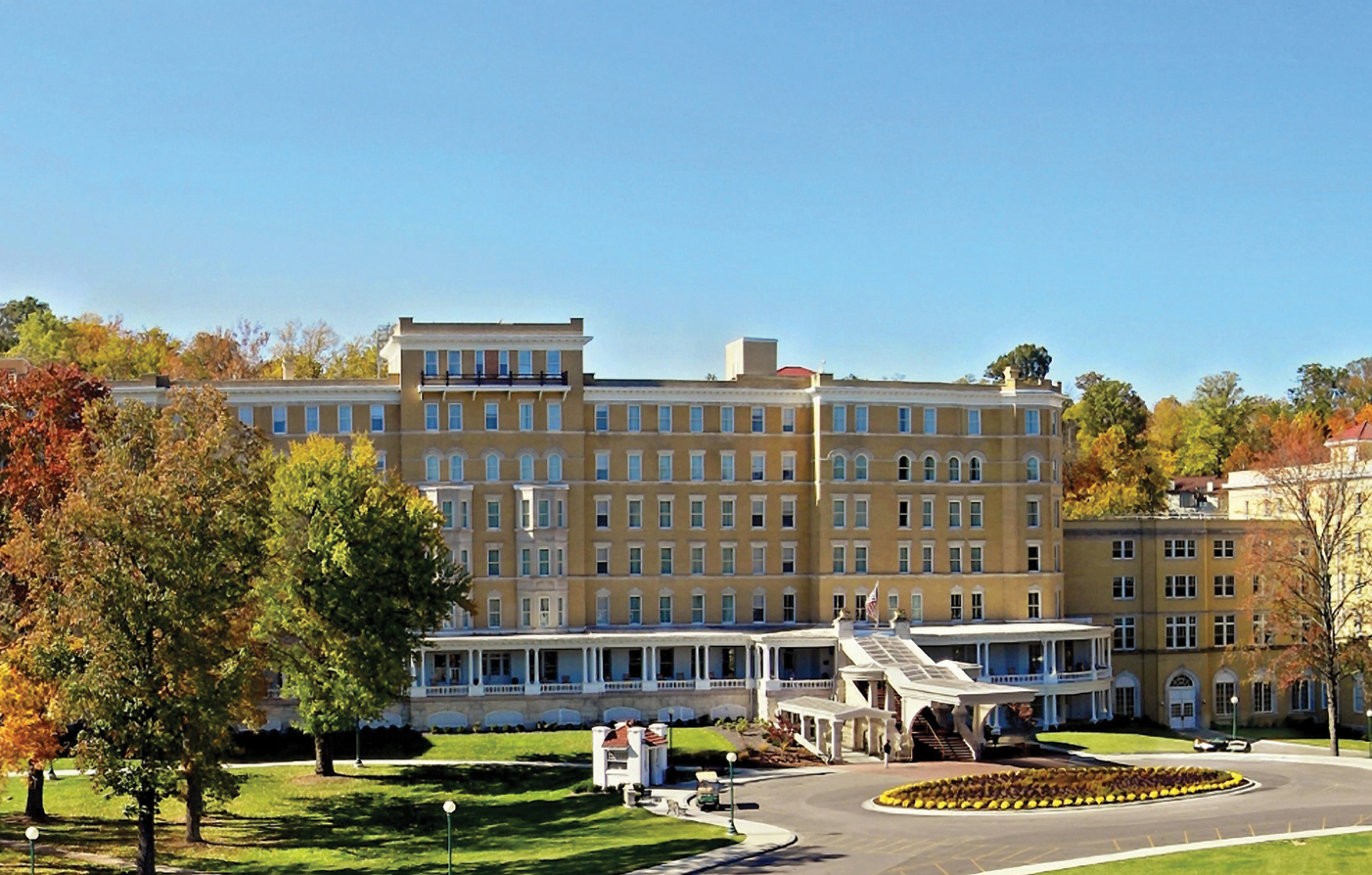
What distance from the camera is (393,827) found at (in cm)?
5147

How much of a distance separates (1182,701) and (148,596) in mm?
60493

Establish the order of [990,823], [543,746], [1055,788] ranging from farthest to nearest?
[543,746], [1055,788], [990,823]

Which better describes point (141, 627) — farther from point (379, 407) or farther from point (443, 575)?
point (379, 407)

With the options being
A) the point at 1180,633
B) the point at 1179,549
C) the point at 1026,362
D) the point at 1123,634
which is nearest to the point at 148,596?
the point at 1123,634

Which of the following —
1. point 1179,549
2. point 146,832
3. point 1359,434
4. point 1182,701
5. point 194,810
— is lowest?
point 1182,701

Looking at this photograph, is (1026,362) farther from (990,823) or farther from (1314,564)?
(990,823)

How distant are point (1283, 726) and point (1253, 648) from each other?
14.9 ft

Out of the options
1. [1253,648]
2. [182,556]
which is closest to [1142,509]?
[1253,648]

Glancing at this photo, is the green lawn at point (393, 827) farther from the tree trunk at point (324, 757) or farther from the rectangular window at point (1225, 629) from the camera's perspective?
the rectangular window at point (1225, 629)

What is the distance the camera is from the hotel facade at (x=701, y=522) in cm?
7344

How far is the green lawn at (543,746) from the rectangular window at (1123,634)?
26.5 metres

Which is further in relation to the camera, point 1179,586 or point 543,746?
point 1179,586

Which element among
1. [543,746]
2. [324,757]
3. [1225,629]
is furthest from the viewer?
[1225,629]

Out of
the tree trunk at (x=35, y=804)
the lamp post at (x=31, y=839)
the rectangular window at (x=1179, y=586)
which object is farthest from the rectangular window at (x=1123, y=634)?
the lamp post at (x=31, y=839)
